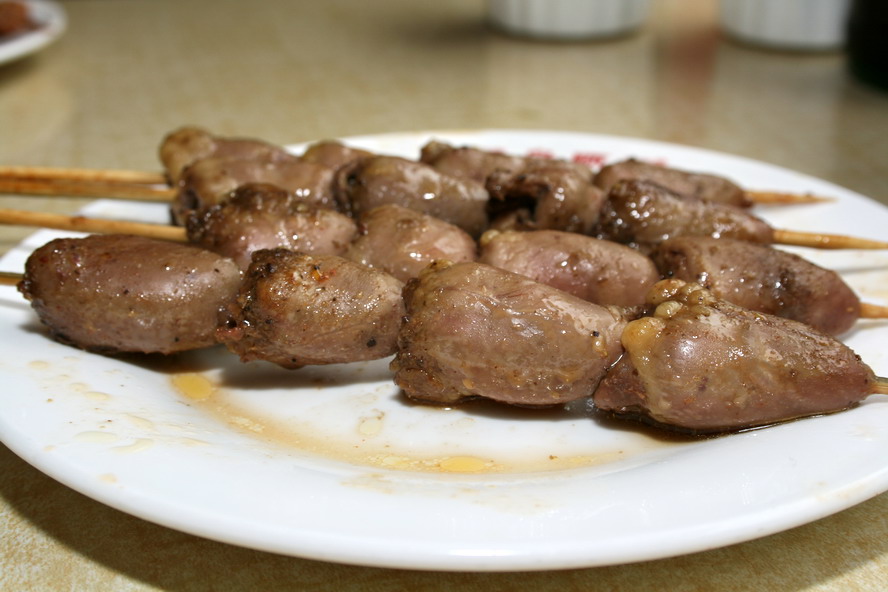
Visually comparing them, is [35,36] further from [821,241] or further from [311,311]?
[821,241]

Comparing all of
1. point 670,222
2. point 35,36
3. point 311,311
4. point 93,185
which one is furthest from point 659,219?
point 35,36

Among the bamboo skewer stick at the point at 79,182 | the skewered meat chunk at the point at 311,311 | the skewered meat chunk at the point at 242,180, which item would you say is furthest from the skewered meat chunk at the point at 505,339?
the bamboo skewer stick at the point at 79,182

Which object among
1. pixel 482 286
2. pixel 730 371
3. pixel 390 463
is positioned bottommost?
pixel 390 463

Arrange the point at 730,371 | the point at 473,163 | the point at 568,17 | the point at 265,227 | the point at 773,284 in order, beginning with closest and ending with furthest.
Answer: the point at 730,371 → the point at 773,284 → the point at 265,227 → the point at 473,163 → the point at 568,17

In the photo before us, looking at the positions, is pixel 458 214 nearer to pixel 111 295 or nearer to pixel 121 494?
pixel 111 295

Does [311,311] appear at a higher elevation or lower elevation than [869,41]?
lower

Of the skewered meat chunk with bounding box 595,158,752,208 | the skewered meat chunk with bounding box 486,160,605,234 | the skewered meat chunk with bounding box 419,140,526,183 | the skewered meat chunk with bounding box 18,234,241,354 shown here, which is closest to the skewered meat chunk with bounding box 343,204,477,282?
the skewered meat chunk with bounding box 486,160,605,234

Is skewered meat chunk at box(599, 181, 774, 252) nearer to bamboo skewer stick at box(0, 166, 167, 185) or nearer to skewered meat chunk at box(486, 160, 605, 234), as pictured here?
skewered meat chunk at box(486, 160, 605, 234)

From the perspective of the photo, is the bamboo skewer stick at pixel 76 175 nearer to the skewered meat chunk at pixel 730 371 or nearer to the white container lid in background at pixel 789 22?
the skewered meat chunk at pixel 730 371
